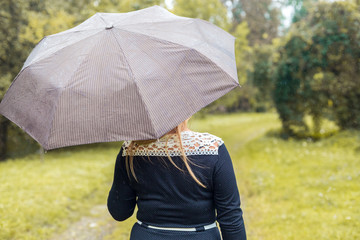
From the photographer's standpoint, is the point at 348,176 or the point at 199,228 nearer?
the point at 199,228

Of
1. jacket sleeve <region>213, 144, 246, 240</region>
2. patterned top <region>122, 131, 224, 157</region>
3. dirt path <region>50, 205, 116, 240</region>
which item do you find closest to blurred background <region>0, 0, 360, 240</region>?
dirt path <region>50, 205, 116, 240</region>

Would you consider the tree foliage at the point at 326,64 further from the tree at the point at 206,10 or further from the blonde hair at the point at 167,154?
the blonde hair at the point at 167,154

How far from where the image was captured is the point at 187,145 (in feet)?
5.93

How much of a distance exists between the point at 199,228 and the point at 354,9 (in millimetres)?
11259

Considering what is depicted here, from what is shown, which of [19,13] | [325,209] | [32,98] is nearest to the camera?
[32,98]

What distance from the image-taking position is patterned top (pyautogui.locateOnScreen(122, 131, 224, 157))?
1782 mm

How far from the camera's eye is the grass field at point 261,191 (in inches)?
197

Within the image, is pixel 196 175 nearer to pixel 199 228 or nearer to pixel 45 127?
pixel 199 228

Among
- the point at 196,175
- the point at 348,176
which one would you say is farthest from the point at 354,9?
the point at 196,175

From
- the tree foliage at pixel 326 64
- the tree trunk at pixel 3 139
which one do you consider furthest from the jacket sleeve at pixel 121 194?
the tree foliage at pixel 326 64

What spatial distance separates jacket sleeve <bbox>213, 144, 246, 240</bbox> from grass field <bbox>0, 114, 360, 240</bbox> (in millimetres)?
3232

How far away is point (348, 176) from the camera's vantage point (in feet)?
21.9

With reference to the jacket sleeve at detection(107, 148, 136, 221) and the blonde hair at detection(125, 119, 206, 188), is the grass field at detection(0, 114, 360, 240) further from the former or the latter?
the blonde hair at detection(125, 119, 206, 188)

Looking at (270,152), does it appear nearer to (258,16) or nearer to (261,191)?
(261,191)
